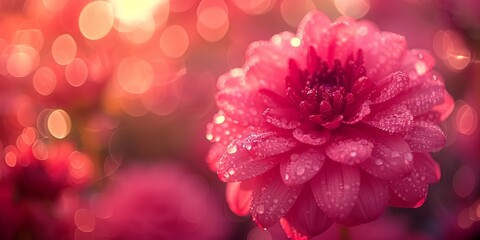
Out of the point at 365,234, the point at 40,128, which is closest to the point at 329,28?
the point at 365,234

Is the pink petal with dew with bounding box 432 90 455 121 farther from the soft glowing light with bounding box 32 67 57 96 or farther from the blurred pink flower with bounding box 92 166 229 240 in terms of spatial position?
the soft glowing light with bounding box 32 67 57 96

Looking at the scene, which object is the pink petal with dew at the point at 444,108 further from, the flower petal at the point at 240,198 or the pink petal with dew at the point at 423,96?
the flower petal at the point at 240,198

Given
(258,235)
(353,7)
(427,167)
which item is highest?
(427,167)

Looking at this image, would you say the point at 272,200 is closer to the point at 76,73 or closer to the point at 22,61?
the point at 76,73

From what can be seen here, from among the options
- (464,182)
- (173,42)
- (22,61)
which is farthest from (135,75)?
(464,182)

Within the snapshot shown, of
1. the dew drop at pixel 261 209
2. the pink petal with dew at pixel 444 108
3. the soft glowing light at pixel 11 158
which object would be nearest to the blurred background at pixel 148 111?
the soft glowing light at pixel 11 158

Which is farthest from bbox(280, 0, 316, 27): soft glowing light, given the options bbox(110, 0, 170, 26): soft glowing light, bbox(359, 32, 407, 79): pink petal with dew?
bbox(359, 32, 407, 79): pink petal with dew

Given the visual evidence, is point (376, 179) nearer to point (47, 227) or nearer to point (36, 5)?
point (47, 227)
